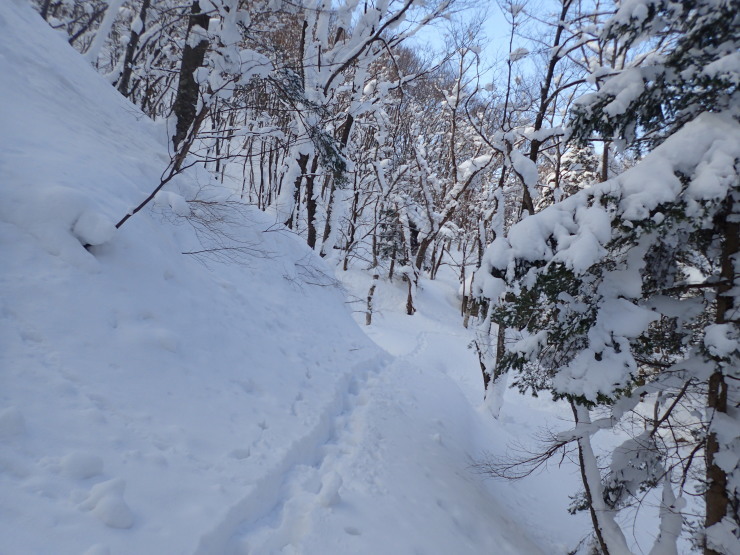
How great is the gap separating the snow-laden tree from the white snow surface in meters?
2.11

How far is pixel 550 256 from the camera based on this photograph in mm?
3477

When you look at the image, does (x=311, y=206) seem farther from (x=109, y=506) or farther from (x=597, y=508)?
(x=109, y=506)

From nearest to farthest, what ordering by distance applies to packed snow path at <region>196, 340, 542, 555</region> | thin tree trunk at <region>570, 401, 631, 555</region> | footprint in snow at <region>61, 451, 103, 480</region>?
footprint in snow at <region>61, 451, 103, 480</region> < packed snow path at <region>196, 340, 542, 555</region> < thin tree trunk at <region>570, 401, 631, 555</region>

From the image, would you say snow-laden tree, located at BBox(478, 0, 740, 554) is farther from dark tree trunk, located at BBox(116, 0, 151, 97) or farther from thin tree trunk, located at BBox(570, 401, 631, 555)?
dark tree trunk, located at BBox(116, 0, 151, 97)

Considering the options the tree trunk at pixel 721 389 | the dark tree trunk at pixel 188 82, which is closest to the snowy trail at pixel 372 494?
the tree trunk at pixel 721 389

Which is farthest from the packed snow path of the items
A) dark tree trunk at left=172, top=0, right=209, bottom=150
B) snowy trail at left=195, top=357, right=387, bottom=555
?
dark tree trunk at left=172, top=0, right=209, bottom=150

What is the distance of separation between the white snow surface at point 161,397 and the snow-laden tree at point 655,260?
2.11 meters

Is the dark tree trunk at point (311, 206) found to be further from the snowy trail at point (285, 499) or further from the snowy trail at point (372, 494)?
the snowy trail at point (285, 499)

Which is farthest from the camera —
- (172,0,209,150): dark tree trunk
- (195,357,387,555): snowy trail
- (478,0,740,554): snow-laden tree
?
(172,0,209,150): dark tree trunk

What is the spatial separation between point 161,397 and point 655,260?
471 cm

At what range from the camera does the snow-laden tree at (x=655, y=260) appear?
3010 millimetres

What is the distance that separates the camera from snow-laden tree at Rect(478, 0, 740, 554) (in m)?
3.01

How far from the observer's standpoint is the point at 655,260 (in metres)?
3.76

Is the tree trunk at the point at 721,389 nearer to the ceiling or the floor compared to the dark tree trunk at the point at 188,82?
nearer to the floor
